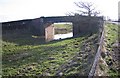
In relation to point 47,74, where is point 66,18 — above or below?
above

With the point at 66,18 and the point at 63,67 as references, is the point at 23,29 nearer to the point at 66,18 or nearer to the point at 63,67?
the point at 66,18

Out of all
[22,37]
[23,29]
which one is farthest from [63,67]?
[23,29]

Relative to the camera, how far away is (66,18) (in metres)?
34.2

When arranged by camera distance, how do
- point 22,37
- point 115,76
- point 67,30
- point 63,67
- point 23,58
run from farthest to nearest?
point 67,30 → point 22,37 → point 23,58 → point 63,67 → point 115,76

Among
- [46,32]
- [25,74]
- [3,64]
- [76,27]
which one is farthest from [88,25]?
[25,74]

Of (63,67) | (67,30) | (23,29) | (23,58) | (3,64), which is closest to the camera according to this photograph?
(63,67)

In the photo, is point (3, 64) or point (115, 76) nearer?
point (115, 76)

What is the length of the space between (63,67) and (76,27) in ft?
69.6

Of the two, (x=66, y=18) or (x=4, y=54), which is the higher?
(x=66, y=18)

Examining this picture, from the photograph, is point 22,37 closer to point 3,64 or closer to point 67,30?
point 3,64

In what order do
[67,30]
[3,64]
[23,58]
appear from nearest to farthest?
[3,64] < [23,58] < [67,30]

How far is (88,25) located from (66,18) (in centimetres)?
356

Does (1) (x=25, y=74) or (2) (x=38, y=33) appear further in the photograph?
(2) (x=38, y=33)

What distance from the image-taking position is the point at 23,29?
32.6 metres
